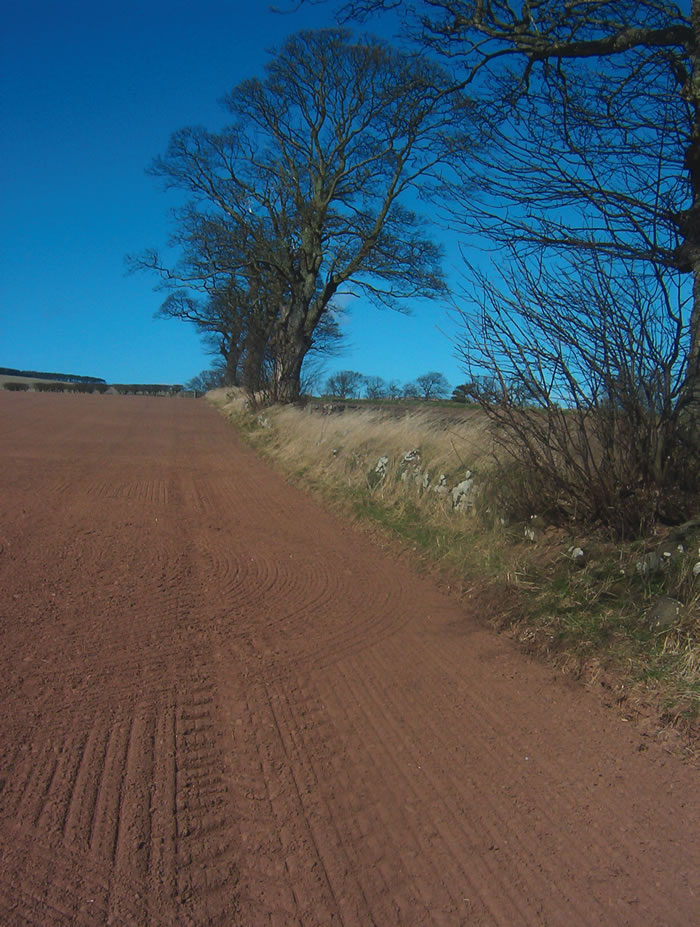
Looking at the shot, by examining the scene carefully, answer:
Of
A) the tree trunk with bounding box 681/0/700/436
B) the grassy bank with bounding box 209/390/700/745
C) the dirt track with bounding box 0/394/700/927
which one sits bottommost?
the dirt track with bounding box 0/394/700/927

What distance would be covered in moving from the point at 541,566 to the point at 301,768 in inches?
122

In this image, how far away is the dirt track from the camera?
2562 mm

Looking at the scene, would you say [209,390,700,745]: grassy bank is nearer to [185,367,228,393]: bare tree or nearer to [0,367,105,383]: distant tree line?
[185,367,228,393]: bare tree

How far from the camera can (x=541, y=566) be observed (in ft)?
19.0

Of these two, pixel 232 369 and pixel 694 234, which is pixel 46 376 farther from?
pixel 694 234

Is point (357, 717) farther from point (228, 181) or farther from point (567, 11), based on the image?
point (228, 181)

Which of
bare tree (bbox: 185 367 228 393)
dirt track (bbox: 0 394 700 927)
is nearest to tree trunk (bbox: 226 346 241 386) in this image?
bare tree (bbox: 185 367 228 393)

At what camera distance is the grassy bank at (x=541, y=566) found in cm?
419

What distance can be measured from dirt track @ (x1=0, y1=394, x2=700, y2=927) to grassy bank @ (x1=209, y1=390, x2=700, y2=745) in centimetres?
27

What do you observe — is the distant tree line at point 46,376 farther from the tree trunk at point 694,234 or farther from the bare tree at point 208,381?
the tree trunk at point 694,234

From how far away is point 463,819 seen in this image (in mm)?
3012

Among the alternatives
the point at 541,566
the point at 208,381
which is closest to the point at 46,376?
the point at 208,381

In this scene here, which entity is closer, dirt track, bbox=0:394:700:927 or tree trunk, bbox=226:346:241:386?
dirt track, bbox=0:394:700:927

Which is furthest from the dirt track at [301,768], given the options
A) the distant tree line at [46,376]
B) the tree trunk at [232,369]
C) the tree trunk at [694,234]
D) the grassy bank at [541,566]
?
the distant tree line at [46,376]
